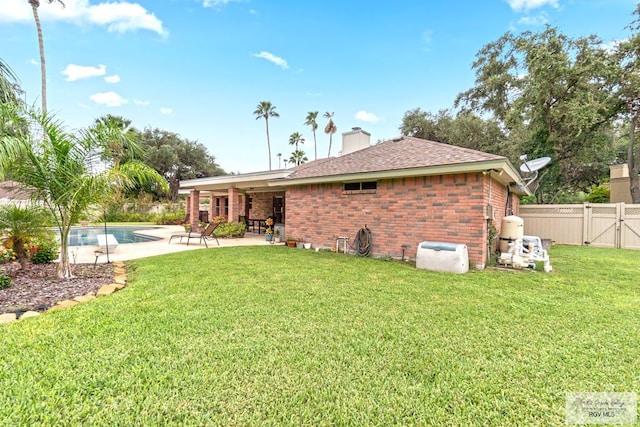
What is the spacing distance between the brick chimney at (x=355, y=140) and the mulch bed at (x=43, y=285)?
1108 centimetres

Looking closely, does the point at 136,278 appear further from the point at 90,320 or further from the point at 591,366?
the point at 591,366

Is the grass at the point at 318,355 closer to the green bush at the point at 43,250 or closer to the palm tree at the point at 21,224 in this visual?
the palm tree at the point at 21,224

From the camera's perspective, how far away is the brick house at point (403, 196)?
756 centimetres

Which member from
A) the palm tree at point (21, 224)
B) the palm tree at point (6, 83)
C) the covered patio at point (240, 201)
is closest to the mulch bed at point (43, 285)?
the palm tree at point (21, 224)

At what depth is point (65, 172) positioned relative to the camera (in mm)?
5613

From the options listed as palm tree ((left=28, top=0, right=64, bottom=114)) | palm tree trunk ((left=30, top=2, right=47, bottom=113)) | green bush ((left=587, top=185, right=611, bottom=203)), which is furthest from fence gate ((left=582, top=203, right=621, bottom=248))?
palm tree trunk ((left=30, top=2, right=47, bottom=113))

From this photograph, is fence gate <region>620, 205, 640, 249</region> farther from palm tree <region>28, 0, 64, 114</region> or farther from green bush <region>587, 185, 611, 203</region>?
palm tree <region>28, 0, 64, 114</region>

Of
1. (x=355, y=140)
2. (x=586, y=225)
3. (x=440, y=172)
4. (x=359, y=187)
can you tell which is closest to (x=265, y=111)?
(x=355, y=140)

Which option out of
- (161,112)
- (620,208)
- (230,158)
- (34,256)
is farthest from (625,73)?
(230,158)

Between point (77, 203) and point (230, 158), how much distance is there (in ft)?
131

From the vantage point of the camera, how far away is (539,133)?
1730 centimetres

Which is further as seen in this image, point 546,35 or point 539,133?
point 539,133

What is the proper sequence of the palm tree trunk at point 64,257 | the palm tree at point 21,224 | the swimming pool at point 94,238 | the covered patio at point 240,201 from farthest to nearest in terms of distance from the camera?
the covered patio at point 240,201
the swimming pool at point 94,238
the palm tree at point 21,224
the palm tree trunk at point 64,257

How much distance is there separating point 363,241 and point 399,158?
299 centimetres
